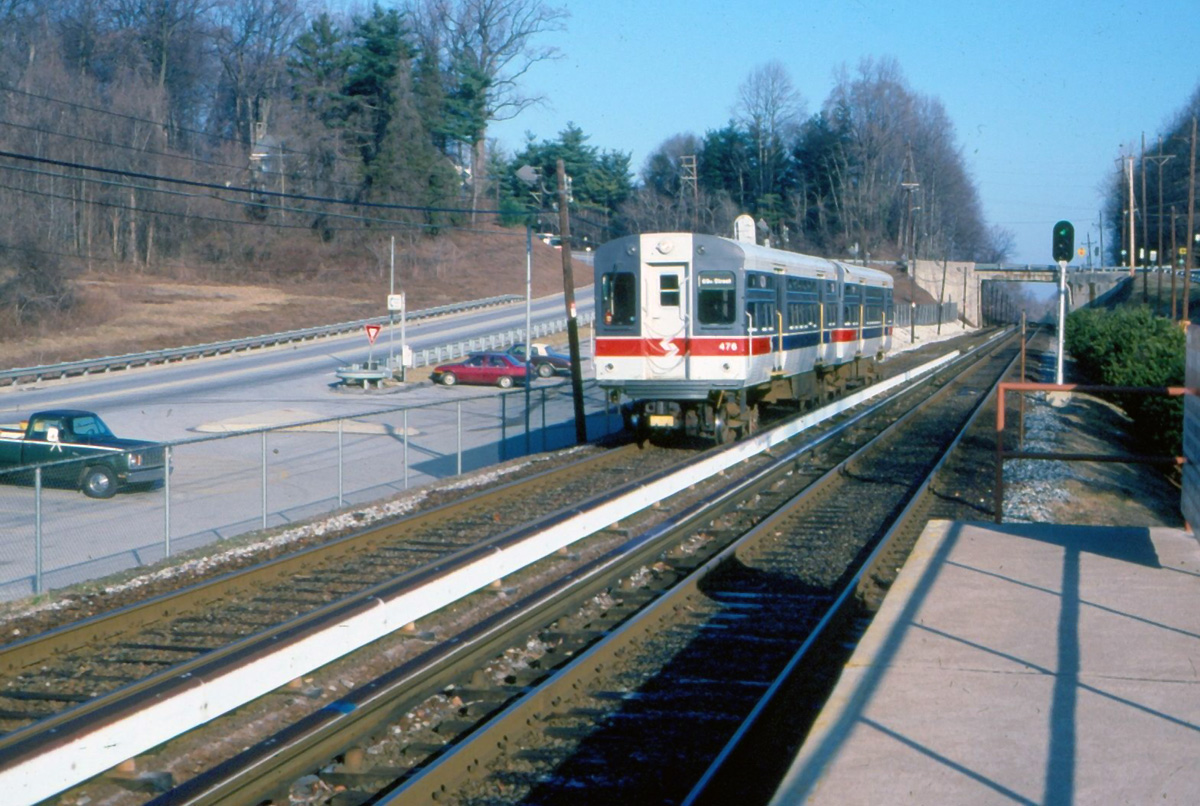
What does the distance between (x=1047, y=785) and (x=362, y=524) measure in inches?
432

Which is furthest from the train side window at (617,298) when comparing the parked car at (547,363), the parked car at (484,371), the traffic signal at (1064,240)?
the parked car at (547,363)

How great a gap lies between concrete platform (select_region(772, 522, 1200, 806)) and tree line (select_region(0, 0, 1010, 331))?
6174cm

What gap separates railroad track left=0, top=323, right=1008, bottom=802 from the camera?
25.4 ft

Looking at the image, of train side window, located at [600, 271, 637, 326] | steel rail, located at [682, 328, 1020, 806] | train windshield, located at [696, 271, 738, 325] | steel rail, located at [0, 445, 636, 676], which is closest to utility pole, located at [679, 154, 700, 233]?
train side window, located at [600, 271, 637, 326]

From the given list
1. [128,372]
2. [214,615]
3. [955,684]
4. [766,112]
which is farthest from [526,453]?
[766,112]

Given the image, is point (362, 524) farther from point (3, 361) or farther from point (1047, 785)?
point (3, 361)

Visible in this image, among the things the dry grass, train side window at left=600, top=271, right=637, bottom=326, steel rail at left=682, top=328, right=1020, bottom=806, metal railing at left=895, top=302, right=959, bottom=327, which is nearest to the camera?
steel rail at left=682, top=328, right=1020, bottom=806

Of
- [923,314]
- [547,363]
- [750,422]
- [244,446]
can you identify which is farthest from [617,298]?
[923,314]

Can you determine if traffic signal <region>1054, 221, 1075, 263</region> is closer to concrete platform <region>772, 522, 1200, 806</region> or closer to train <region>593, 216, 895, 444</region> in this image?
train <region>593, 216, 895, 444</region>

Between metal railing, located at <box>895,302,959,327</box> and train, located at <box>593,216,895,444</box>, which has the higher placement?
metal railing, located at <box>895,302,959,327</box>

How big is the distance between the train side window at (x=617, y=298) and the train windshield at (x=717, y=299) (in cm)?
122

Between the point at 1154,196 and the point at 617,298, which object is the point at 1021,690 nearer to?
the point at 617,298

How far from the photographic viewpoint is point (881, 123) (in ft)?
366

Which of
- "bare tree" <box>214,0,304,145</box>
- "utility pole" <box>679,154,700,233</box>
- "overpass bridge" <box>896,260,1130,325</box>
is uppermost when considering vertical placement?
"bare tree" <box>214,0,304,145</box>
